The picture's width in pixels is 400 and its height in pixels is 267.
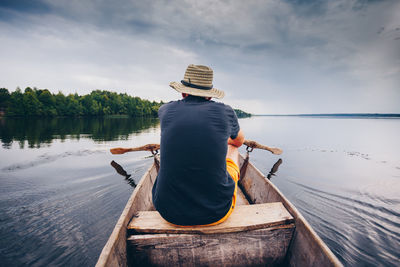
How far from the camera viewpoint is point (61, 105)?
69.3 m

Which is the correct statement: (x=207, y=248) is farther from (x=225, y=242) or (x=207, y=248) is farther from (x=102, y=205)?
(x=102, y=205)

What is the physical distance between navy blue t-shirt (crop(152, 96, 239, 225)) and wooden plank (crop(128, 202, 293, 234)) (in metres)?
0.13

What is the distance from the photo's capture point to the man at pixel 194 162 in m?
1.65

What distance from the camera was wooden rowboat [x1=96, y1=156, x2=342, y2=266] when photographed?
1899 mm

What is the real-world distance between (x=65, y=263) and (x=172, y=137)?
3.45 m

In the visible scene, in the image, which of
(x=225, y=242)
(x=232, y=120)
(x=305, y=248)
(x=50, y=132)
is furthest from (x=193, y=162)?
(x=50, y=132)

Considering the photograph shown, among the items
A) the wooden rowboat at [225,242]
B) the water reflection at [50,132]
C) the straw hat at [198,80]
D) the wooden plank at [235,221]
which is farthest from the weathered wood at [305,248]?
the water reflection at [50,132]

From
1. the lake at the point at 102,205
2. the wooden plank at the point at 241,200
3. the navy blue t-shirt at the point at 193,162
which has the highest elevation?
the navy blue t-shirt at the point at 193,162

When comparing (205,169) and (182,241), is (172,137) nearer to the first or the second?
(205,169)

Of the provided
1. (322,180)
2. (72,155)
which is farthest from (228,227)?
(72,155)

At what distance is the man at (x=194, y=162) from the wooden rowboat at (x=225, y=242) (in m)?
0.22

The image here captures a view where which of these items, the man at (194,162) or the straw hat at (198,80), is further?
the straw hat at (198,80)

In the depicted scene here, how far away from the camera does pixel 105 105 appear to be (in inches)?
3546

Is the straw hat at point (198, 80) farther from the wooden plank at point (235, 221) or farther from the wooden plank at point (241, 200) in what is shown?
the wooden plank at point (241, 200)
